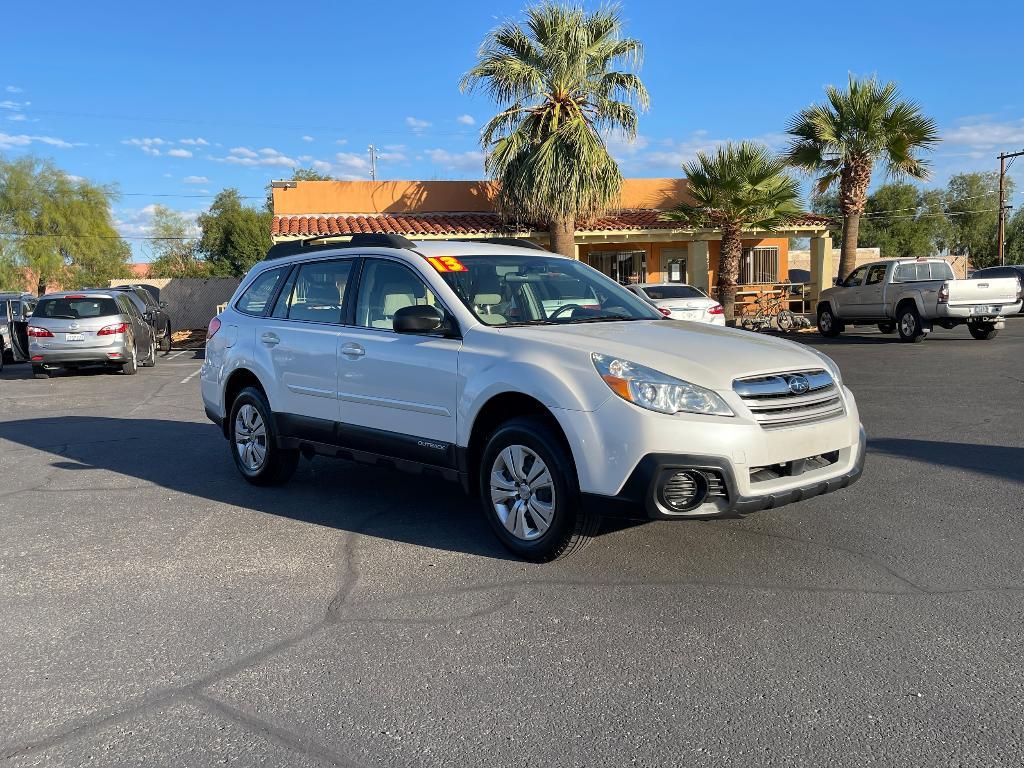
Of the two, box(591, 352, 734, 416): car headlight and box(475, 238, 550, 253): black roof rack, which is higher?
box(475, 238, 550, 253): black roof rack

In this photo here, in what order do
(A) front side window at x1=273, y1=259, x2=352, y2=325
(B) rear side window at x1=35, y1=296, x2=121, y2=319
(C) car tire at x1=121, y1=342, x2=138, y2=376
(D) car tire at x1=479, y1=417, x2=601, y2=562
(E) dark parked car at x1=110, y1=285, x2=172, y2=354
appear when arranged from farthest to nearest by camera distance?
(E) dark parked car at x1=110, y1=285, x2=172, y2=354 → (C) car tire at x1=121, y1=342, x2=138, y2=376 → (B) rear side window at x1=35, y1=296, x2=121, y2=319 → (A) front side window at x1=273, y1=259, x2=352, y2=325 → (D) car tire at x1=479, y1=417, x2=601, y2=562

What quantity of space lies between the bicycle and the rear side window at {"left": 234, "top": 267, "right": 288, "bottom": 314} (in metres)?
18.6

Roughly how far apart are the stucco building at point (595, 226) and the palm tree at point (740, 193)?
0.88 m

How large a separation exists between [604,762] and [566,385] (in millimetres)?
2072

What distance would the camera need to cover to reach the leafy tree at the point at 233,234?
53812 millimetres

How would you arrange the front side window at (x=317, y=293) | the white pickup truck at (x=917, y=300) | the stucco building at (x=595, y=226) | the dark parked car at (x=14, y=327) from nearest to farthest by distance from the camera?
the front side window at (x=317, y=293) → the white pickup truck at (x=917, y=300) → the dark parked car at (x=14, y=327) → the stucco building at (x=595, y=226)

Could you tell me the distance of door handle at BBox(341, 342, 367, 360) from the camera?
5840 millimetres

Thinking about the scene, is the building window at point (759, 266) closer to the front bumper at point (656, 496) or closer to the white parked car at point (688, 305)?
the white parked car at point (688, 305)

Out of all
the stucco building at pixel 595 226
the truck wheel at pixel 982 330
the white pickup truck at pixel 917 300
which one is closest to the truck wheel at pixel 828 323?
the white pickup truck at pixel 917 300

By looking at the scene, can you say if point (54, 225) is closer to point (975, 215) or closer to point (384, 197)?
point (384, 197)

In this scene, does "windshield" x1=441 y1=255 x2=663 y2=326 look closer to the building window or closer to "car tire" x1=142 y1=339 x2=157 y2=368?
"car tire" x1=142 y1=339 x2=157 y2=368

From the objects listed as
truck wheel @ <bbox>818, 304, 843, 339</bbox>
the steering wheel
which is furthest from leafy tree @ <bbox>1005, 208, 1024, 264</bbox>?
the steering wheel

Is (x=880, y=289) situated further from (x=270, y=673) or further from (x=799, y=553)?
(x=270, y=673)

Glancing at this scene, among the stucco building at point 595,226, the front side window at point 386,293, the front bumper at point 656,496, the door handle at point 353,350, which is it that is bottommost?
the front bumper at point 656,496
